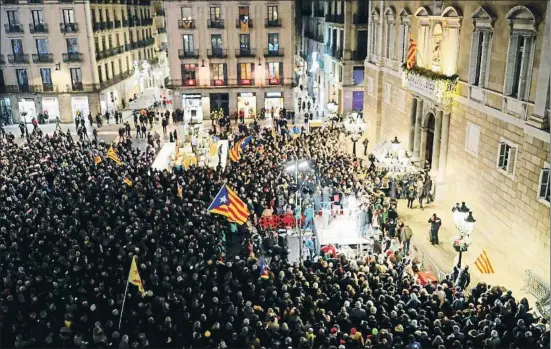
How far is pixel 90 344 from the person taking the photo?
12828mm

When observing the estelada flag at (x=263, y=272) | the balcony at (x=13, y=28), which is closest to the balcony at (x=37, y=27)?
the balcony at (x=13, y=28)

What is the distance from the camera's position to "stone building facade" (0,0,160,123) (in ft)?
151

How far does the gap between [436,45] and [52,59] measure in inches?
1362

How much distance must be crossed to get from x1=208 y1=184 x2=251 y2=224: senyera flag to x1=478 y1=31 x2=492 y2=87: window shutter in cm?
1115

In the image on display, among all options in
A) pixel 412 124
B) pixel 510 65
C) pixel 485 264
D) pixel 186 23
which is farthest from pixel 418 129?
pixel 186 23

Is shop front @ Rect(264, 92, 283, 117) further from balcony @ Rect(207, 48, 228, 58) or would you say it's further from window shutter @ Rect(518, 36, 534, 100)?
window shutter @ Rect(518, 36, 534, 100)

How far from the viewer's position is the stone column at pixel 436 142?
25875 millimetres

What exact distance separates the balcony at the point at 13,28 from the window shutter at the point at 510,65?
41026mm

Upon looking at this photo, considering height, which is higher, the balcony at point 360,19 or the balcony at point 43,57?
the balcony at point 360,19

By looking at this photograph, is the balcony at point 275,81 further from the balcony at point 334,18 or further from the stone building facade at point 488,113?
the stone building facade at point 488,113

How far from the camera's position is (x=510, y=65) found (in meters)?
19.6

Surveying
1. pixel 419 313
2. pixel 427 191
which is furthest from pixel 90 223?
pixel 427 191

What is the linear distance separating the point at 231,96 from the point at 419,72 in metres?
24.2

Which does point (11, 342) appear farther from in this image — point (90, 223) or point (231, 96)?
point (231, 96)
